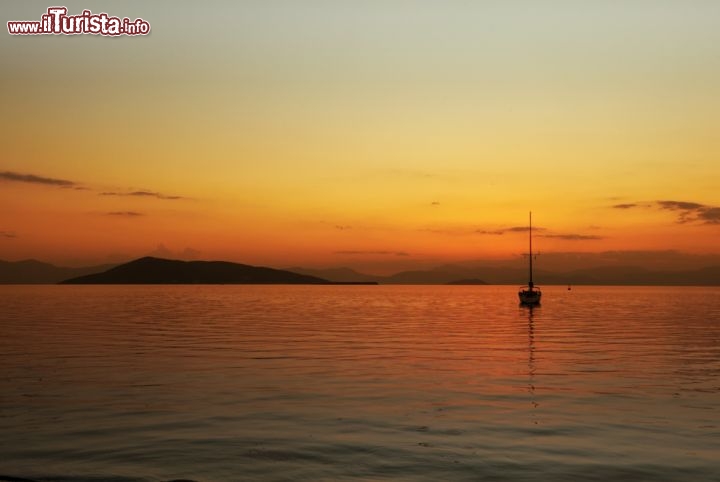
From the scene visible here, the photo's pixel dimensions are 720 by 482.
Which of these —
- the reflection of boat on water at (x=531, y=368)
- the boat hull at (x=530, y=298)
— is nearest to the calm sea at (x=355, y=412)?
the reflection of boat on water at (x=531, y=368)

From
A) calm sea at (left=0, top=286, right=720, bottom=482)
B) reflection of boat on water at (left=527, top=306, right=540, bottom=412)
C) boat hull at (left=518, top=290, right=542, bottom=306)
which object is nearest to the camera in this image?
calm sea at (left=0, top=286, right=720, bottom=482)

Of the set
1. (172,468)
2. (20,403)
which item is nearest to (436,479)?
(172,468)

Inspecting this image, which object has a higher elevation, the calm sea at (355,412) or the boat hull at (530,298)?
the boat hull at (530,298)

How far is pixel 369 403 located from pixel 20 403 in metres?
12.4

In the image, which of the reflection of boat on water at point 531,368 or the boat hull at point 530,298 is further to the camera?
the boat hull at point 530,298

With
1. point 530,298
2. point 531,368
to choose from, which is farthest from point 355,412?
point 530,298

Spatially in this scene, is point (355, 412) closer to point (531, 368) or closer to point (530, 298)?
point (531, 368)

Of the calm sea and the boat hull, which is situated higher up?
the boat hull

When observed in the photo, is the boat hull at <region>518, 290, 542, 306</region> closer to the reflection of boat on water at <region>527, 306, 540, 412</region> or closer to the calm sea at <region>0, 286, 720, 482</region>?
Result: the reflection of boat on water at <region>527, 306, 540, 412</region>

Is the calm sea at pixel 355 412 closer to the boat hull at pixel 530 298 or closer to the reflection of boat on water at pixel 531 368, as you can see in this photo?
the reflection of boat on water at pixel 531 368

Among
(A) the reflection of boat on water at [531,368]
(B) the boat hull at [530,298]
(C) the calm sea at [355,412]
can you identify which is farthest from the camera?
(B) the boat hull at [530,298]

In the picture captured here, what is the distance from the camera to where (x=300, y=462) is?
17.2 metres

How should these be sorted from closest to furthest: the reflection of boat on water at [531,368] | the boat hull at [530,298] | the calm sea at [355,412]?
1. the calm sea at [355,412]
2. the reflection of boat on water at [531,368]
3. the boat hull at [530,298]

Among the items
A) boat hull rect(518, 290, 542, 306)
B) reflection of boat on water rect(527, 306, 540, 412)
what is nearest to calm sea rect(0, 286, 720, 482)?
reflection of boat on water rect(527, 306, 540, 412)
